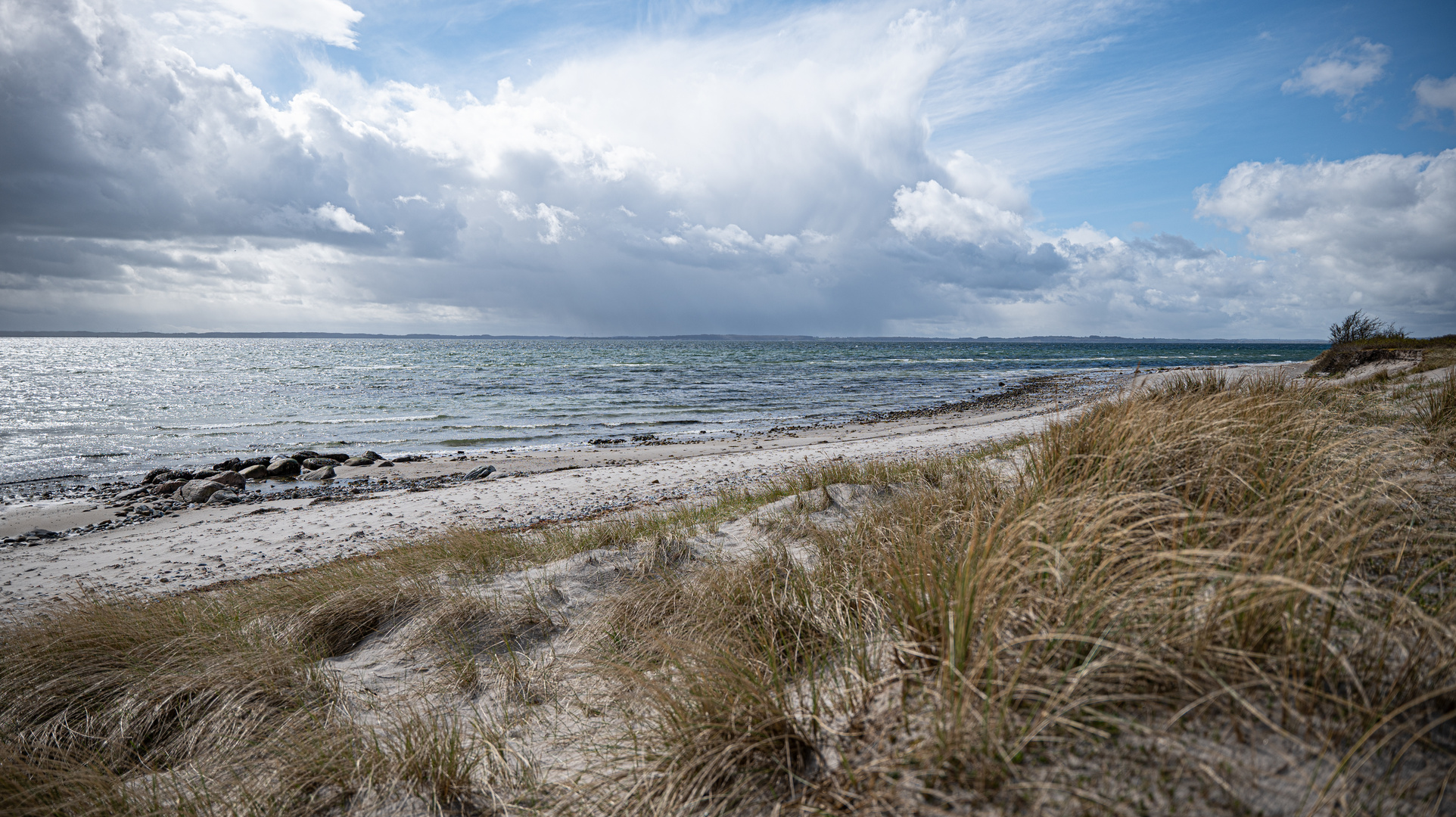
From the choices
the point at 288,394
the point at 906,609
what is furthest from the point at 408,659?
the point at 288,394

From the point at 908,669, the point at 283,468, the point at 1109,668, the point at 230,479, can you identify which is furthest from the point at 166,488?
the point at 1109,668

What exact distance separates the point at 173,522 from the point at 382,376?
41.6 metres

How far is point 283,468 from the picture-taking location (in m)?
16.0

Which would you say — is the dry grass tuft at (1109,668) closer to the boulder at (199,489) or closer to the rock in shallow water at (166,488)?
the boulder at (199,489)

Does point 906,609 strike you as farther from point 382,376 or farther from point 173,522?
point 382,376

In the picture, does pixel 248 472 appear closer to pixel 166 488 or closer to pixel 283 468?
pixel 283 468

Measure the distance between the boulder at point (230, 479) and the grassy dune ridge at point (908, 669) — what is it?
35.8 ft

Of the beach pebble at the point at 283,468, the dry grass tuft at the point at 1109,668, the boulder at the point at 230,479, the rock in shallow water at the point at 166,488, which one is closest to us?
the dry grass tuft at the point at 1109,668

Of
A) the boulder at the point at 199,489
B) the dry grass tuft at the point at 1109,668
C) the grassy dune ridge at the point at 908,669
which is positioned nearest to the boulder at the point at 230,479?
the boulder at the point at 199,489

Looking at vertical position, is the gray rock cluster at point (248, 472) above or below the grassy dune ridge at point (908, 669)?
below

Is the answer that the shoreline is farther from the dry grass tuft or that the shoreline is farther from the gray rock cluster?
the dry grass tuft

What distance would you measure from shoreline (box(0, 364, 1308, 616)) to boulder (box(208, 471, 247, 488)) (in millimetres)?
1410

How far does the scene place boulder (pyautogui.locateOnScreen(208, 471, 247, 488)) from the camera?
14203 mm

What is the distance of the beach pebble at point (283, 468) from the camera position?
1583 cm
